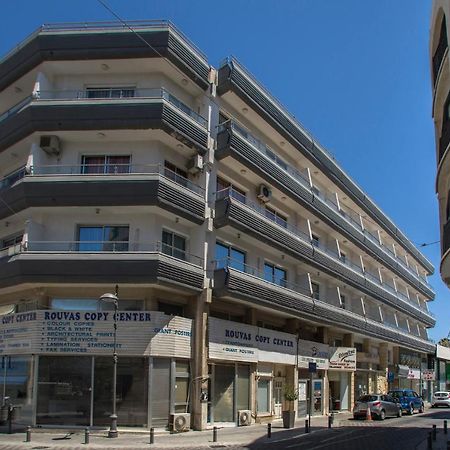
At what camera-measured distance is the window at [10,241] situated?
28.9 m

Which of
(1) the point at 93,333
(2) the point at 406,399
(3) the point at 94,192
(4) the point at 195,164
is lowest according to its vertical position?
(2) the point at 406,399

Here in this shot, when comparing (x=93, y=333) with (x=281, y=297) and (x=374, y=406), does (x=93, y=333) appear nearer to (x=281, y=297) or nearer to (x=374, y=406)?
(x=281, y=297)

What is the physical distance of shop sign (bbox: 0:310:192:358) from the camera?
82.8 feet

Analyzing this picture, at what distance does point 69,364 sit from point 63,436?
3.35 m

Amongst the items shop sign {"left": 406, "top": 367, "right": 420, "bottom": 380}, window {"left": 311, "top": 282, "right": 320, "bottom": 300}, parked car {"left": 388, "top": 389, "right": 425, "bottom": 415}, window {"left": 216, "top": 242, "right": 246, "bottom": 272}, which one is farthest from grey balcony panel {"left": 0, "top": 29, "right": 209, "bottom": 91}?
shop sign {"left": 406, "top": 367, "right": 420, "bottom": 380}

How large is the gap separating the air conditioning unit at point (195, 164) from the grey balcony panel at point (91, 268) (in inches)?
219

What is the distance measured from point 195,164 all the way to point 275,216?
25.5 ft

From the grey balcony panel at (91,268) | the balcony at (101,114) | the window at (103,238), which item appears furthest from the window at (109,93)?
the grey balcony panel at (91,268)

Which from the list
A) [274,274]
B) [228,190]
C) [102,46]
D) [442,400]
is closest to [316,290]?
[274,274]

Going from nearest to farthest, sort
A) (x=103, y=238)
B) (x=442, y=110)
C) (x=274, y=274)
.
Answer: (x=442, y=110) → (x=103, y=238) → (x=274, y=274)

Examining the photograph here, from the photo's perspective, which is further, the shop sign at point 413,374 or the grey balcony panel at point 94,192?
the shop sign at point 413,374

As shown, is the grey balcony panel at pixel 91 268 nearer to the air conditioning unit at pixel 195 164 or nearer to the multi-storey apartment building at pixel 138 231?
the multi-storey apartment building at pixel 138 231

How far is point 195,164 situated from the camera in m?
29.1

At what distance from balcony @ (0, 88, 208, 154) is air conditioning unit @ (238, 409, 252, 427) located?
1373 cm
